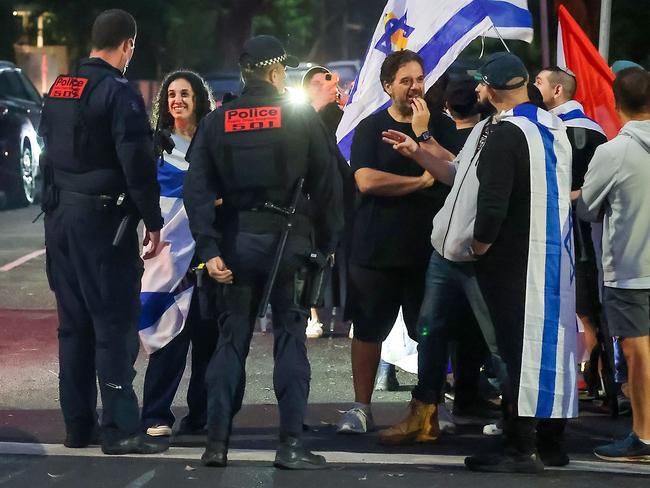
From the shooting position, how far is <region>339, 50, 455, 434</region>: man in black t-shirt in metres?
7.23

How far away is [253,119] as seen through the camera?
6508 millimetres

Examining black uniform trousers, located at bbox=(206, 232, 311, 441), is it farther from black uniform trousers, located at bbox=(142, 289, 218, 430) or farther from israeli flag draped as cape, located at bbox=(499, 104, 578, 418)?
israeli flag draped as cape, located at bbox=(499, 104, 578, 418)

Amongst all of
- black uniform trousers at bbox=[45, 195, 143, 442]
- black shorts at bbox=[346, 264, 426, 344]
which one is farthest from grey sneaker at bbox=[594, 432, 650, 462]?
black uniform trousers at bbox=[45, 195, 143, 442]

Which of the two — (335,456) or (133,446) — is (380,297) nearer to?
(335,456)

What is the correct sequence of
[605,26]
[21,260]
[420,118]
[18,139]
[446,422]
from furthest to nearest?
[18,139]
[21,260]
[605,26]
[446,422]
[420,118]

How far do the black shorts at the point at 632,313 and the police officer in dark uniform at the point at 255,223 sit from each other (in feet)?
4.64

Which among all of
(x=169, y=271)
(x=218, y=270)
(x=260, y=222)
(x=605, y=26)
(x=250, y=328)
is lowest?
(x=250, y=328)

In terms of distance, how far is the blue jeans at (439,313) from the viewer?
6742 mm

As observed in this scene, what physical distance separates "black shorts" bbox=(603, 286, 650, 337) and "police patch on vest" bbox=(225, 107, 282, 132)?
1725 mm

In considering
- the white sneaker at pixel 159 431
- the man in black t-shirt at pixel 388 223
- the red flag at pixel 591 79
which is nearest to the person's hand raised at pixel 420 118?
the man in black t-shirt at pixel 388 223

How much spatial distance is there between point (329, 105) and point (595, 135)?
7.09ft

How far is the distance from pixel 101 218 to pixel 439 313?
1.60 meters

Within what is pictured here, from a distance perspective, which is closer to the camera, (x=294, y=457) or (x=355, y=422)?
(x=294, y=457)

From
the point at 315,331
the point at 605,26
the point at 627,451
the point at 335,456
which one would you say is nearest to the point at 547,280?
the point at 627,451
